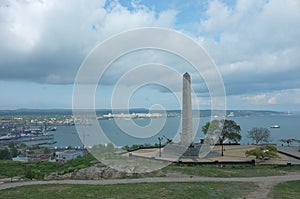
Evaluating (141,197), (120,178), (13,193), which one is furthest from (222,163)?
(13,193)

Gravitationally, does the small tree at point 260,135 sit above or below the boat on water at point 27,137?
above

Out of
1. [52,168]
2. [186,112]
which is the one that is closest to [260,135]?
[186,112]

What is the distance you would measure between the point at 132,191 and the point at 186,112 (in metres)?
15.4

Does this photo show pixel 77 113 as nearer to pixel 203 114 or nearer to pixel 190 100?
pixel 190 100

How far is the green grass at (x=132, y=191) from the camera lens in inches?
403

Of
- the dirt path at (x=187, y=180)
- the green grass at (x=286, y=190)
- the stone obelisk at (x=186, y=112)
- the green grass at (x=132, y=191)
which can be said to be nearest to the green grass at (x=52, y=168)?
the dirt path at (x=187, y=180)

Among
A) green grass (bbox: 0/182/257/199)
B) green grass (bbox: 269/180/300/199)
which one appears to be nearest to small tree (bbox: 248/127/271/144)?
green grass (bbox: 269/180/300/199)

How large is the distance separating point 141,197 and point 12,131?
71024 mm

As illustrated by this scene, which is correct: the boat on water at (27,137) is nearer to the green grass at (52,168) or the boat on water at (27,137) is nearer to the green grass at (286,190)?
the green grass at (52,168)

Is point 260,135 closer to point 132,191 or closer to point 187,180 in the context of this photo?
point 187,180

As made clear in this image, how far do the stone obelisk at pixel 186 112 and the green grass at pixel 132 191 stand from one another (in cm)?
1339

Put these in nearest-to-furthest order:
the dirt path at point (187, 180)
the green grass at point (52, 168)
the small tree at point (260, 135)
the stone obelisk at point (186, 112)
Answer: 1. the dirt path at point (187, 180)
2. the green grass at point (52, 168)
3. the stone obelisk at point (186, 112)
4. the small tree at point (260, 135)

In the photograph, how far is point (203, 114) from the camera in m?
27.8

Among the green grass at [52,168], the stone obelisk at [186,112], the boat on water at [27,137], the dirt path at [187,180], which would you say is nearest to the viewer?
the dirt path at [187,180]
